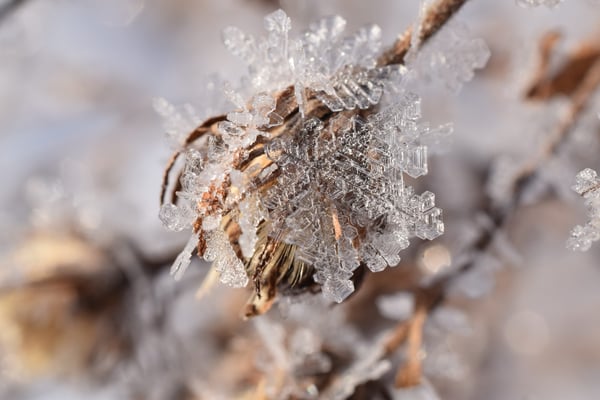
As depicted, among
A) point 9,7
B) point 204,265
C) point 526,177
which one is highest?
point 9,7

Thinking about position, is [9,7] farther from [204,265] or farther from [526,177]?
[526,177]

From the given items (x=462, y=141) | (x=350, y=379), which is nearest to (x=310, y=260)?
(x=350, y=379)

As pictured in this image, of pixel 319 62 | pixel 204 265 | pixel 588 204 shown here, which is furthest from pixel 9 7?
pixel 588 204

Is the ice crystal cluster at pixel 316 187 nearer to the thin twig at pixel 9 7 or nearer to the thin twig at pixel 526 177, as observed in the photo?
the thin twig at pixel 526 177

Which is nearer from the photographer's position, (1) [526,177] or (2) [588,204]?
(2) [588,204]

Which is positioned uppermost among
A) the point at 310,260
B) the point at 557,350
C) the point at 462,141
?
the point at 310,260

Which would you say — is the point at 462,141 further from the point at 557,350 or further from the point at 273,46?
the point at 273,46

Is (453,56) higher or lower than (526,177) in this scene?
higher
